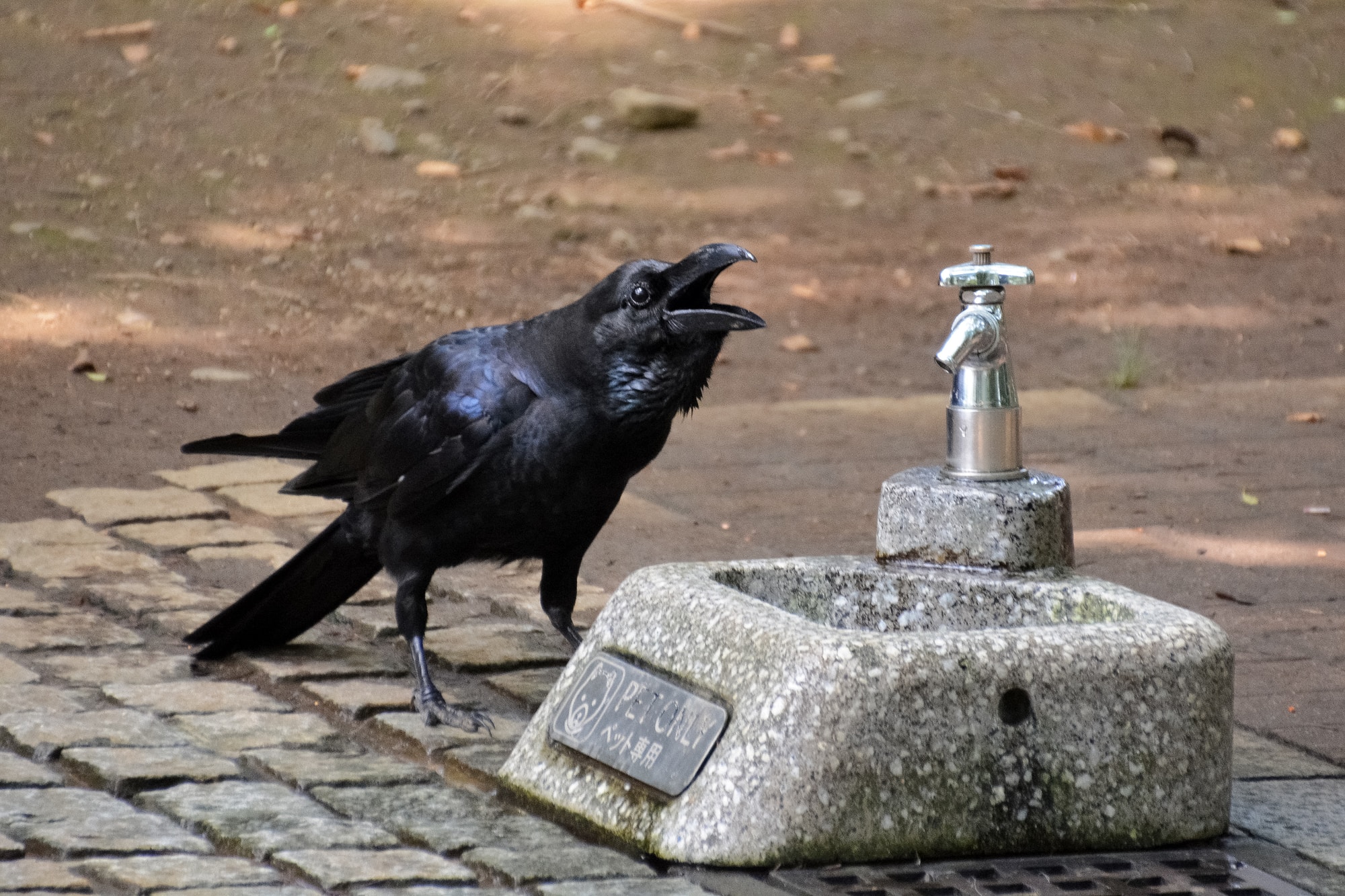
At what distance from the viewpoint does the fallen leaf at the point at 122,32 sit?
34.8ft

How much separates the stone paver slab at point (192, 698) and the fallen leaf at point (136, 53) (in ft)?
23.7

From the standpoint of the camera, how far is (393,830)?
320cm

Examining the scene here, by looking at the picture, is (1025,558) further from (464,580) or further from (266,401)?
(266,401)

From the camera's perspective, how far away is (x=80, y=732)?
3.65 m

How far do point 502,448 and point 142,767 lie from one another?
97cm

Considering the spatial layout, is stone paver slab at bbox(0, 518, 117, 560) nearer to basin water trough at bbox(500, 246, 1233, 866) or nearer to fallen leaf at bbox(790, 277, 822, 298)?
basin water trough at bbox(500, 246, 1233, 866)

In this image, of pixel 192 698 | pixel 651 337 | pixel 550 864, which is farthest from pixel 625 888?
pixel 192 698

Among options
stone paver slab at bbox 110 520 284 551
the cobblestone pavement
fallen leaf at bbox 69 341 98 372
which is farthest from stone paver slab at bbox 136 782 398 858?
fallen leaf at bbox 69 341 98 372

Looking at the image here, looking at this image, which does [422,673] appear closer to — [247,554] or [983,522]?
[983,522]

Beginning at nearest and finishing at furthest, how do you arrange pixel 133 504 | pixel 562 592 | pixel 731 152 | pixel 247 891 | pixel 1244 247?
pixel 247 891, pixel 562 592, pixel 133 504, pixel 1244 247, pixel 731 152

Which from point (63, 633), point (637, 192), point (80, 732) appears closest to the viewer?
point (80, 732)

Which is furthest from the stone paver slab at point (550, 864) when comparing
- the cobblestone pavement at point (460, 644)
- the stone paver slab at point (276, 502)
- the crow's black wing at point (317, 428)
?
the stone paver slab at point (276, 502)

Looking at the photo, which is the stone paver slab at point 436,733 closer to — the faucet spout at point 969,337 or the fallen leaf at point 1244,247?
the faucet spout at point 969,337

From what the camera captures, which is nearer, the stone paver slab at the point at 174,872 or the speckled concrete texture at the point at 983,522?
the stone paver slab at the point at 174,872
